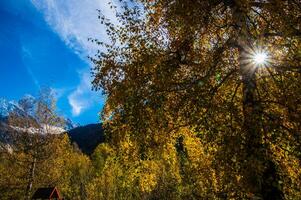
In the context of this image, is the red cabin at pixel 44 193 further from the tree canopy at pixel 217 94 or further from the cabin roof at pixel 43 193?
the tree canopy at pixel 217 94

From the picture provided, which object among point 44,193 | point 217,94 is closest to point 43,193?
point 44,193

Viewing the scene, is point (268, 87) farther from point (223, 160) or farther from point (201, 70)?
point (223, 160)

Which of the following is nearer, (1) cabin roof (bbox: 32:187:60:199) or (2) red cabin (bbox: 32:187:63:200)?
(2) red cabin (bbox: 32:187:63:200)

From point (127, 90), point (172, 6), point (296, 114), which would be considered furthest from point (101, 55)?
point (296, 114)

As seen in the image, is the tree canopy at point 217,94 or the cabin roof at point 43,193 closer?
the tree canopy at point 217,94

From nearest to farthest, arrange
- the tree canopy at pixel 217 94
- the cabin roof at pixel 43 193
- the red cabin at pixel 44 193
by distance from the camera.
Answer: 1. the tree canopy at pixel 217 94
2. the red cabin at pixel 44 193
3. the cabin roof at pixel 43 193

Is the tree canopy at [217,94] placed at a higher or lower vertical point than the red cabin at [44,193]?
lower

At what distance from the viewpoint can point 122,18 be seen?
15.1 meters

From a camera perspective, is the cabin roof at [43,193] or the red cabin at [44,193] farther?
the cabin roof at [43,193]

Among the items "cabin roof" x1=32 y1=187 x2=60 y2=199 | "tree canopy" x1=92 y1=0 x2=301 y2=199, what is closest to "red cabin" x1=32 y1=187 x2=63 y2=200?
"cabin roof" x1=32 y1=187 x2=60 y2=199

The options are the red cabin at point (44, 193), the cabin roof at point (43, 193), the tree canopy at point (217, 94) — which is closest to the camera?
the tree canopy at point (217, 94)

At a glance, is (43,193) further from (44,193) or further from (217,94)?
(217,94)

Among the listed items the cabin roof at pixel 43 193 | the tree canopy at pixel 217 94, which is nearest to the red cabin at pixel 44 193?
the cabin roof at pixel 43 193

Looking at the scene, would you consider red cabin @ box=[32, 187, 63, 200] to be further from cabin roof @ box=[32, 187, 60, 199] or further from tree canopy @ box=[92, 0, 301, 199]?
tree canopy @ box=[92, 0, 301, 199]
